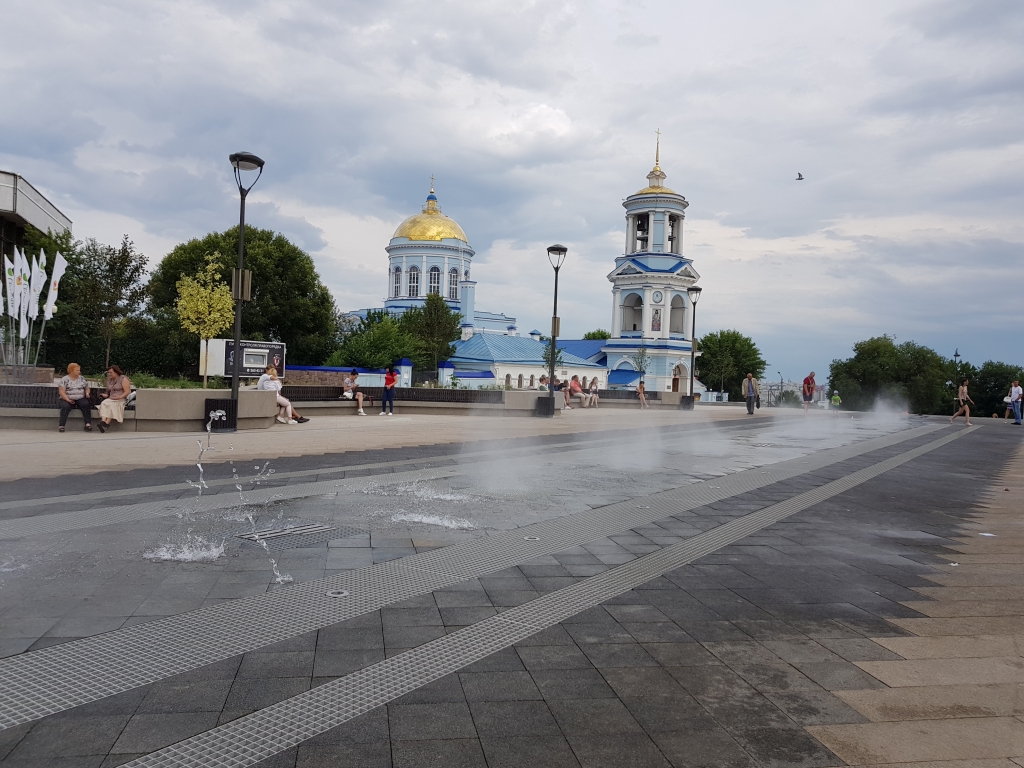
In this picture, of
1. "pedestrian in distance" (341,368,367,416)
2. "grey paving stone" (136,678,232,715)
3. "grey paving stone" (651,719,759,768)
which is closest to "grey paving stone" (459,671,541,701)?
"grey paving stone" (651,719,759,768)

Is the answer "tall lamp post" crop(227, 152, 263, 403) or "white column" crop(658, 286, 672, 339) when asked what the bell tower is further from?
"tall lamp post" crop(227, 152, 263, 403)

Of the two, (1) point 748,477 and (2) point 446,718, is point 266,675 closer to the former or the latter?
(2) point 446,718

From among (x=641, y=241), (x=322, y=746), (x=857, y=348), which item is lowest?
(x=322, y=746)

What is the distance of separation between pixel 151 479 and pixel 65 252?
3865cm

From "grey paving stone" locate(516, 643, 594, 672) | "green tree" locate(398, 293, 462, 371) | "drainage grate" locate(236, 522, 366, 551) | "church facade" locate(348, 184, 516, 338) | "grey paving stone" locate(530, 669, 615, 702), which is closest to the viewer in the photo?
"grey paving stone" locate(530, 669, 615, 702)

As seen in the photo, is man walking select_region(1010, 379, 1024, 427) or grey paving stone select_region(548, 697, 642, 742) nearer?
grey paving stone select_region(548, 697, 642, 742)

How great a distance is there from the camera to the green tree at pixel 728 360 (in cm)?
9131

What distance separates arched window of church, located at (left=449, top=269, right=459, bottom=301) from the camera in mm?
86000

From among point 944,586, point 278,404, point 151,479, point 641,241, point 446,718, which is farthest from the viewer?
point 641,241

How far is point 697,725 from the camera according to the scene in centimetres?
313

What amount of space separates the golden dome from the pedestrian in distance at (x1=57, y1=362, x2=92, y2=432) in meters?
73.1

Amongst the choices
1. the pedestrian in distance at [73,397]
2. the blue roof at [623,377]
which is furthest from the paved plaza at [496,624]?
the blue roof at [623,377]

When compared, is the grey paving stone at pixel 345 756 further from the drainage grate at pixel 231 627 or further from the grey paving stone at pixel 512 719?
the drainage grate at pixel 231 627

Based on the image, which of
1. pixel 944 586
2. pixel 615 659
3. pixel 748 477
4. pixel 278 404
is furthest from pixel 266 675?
pixel 278 404
